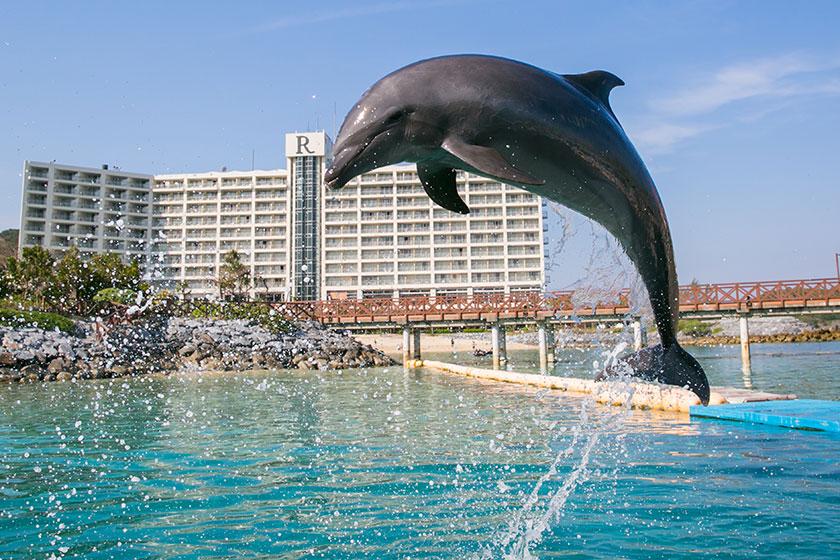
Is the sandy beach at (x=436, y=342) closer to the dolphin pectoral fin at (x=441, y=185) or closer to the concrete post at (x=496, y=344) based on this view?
the concrete post at (x=496, y=344)

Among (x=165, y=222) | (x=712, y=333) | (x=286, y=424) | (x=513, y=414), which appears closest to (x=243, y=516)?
(x=286, y=424)

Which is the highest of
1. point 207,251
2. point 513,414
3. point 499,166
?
point 207,251

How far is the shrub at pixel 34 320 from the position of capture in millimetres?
30688

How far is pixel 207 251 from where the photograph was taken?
96625 millimetres

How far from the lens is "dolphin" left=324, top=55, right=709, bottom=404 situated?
169 inches

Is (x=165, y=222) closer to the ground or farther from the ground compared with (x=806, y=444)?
farther from the ground

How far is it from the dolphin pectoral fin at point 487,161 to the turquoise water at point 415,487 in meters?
2.57

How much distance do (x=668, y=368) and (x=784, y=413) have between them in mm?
6180

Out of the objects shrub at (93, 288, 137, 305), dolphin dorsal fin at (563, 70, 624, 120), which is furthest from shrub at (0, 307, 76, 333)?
dolphin dorsal fin at (563, 70, 624, 120)

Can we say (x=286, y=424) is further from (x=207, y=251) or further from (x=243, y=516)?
(x=207, y=251)

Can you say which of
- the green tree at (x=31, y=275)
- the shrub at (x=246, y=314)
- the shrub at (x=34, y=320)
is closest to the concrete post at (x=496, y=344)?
the shrub at (x=246, y=314)

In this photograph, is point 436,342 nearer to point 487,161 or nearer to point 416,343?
point 416,343

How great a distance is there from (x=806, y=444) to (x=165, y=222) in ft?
331

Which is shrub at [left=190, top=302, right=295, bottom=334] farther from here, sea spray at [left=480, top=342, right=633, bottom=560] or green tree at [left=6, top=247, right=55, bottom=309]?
sea spray at [left=480, top=342, right=633, bottom=560]
